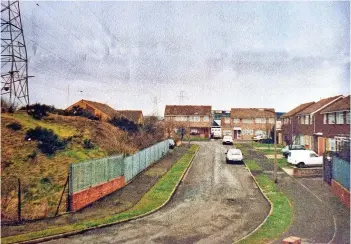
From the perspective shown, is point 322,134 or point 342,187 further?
point 322,134

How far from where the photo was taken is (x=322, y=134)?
38.4 meters

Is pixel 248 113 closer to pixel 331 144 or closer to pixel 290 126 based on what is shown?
pixel 290 126

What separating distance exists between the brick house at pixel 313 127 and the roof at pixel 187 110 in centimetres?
3008

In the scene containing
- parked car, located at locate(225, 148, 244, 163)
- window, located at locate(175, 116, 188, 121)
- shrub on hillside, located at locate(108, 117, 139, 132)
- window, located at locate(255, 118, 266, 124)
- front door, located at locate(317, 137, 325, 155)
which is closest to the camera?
parked car, located at locate(225, 148, 244, 163)

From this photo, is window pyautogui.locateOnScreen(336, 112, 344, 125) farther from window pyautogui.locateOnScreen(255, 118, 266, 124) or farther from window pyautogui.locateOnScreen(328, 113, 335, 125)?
window pyautogui.locateOnScreen(255, 118, 266, 124)

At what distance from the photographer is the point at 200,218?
55.6 feet

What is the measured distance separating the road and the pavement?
1.80m

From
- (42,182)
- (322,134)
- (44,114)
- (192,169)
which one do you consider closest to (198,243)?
(42,182)

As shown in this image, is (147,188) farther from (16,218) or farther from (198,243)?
(198,243)

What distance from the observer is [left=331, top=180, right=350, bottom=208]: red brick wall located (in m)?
18.4

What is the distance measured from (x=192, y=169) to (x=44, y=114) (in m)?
14.9

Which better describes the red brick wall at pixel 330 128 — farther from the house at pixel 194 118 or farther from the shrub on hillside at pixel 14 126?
the house at pixel 194 118

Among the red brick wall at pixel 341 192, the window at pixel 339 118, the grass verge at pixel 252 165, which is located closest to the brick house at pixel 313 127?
the window at pixel 339 118

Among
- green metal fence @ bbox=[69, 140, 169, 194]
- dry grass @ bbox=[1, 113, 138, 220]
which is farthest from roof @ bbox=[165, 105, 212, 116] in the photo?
green metal fence @ bbox=[69, 140, 169, 194]
